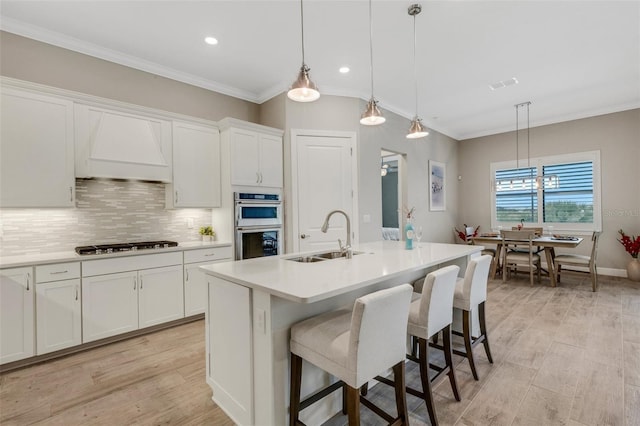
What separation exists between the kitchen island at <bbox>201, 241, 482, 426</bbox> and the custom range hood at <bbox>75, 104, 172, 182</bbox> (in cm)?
193

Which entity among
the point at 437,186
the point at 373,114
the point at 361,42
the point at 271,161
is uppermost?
the point at 361,42

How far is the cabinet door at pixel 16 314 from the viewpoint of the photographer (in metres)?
2.40

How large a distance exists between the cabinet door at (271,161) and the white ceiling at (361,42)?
0.77 m

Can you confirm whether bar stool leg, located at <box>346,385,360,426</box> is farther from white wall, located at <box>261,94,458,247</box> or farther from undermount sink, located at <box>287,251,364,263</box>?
white wall, located at <box>261,94,458,247</box>

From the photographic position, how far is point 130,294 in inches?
120

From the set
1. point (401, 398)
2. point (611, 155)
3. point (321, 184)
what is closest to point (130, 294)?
point (321, 184)

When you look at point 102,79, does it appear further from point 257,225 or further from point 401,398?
point 401,398

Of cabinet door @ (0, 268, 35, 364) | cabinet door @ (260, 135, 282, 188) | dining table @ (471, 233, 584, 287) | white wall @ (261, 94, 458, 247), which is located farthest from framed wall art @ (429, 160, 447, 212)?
cabinet door @ (0, 268, 35, 364)

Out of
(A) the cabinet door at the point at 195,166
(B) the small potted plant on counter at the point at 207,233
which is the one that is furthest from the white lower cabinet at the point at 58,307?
(B) the small potted plant on counter at the point at 207,233

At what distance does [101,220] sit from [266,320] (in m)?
2.73

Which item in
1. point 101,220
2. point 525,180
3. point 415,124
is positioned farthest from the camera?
point 525,180

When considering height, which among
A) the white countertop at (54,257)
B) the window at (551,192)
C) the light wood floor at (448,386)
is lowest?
the light wood floor at (448,386)

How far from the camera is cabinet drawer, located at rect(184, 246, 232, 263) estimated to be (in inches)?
136

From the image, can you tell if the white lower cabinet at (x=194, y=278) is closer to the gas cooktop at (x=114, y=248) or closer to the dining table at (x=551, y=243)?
the gas cooktop at (x=114, y=248)
